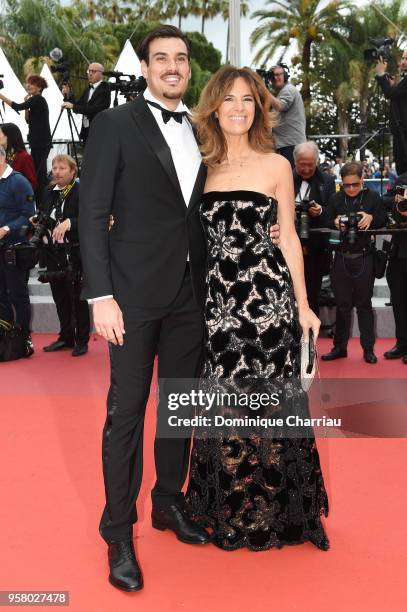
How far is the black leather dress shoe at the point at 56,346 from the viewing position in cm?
647

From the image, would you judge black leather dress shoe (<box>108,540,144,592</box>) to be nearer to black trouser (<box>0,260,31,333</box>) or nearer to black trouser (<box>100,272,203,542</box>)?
black trouser (<box>100,272,203,542</box>)

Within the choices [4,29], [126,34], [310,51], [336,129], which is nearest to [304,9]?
[310,51]

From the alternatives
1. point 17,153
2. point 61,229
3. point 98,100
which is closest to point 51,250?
point 61,229

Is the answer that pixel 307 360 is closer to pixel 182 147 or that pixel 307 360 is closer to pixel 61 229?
pixel 182 147

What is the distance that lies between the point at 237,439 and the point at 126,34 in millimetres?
31815

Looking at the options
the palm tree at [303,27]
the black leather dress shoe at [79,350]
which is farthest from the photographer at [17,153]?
the palm tree at [303,27]

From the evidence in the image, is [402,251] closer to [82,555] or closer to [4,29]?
[82,555]

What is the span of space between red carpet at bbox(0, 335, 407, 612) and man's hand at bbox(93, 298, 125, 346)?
0.87 meters

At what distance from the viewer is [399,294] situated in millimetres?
5840

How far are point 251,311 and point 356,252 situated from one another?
3177 mm

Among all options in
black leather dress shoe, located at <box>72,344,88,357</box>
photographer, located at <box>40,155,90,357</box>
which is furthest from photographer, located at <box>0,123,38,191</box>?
black leather dress shoe, located at <box>72,344,88,357</box>

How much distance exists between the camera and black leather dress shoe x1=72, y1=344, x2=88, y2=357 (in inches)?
247

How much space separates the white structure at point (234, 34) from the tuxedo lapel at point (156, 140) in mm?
5647

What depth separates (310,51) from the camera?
26594 mm
